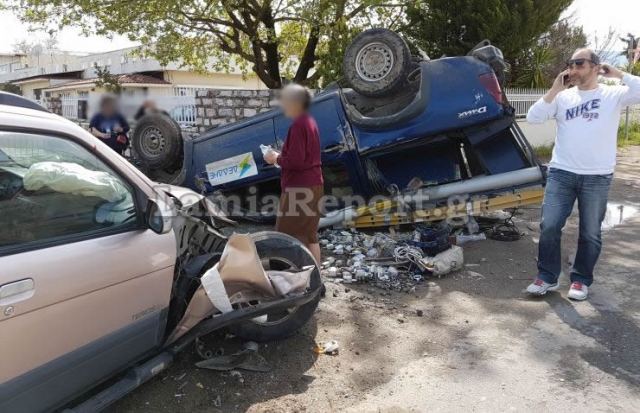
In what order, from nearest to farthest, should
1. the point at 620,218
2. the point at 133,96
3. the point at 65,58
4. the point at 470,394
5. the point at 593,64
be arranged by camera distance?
the point at 470,394
the point at 593,64
the point at 133,96
the point at 620,218
the point at 65,58

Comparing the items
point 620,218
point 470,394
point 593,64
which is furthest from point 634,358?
point 620,218

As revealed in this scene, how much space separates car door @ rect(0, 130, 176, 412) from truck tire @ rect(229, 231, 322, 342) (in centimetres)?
66

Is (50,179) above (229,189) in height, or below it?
above

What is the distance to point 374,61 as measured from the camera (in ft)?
19.4

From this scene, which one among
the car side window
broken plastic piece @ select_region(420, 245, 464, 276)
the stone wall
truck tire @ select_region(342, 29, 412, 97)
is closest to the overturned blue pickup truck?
truck tire @ select_region(342, 29, 412, 97)

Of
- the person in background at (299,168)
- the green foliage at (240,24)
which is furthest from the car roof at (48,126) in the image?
the green foliage at (240,24)

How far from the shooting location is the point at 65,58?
143 ft

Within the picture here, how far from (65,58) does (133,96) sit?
45.0 metres

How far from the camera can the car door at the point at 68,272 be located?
2.09m

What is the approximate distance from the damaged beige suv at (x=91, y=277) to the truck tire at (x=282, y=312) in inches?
8.1

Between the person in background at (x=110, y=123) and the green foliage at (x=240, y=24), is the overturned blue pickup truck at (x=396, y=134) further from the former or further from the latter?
the green foliage at (x=240, y=24)

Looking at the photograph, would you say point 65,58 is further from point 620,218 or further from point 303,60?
point 620,218

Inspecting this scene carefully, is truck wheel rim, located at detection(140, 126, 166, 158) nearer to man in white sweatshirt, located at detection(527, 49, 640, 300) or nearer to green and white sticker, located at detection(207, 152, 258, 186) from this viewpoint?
green and white sticker, located at detection(207, 152, 258, 186)

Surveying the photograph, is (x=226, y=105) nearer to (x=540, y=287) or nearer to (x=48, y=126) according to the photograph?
(x=540, y=287)
